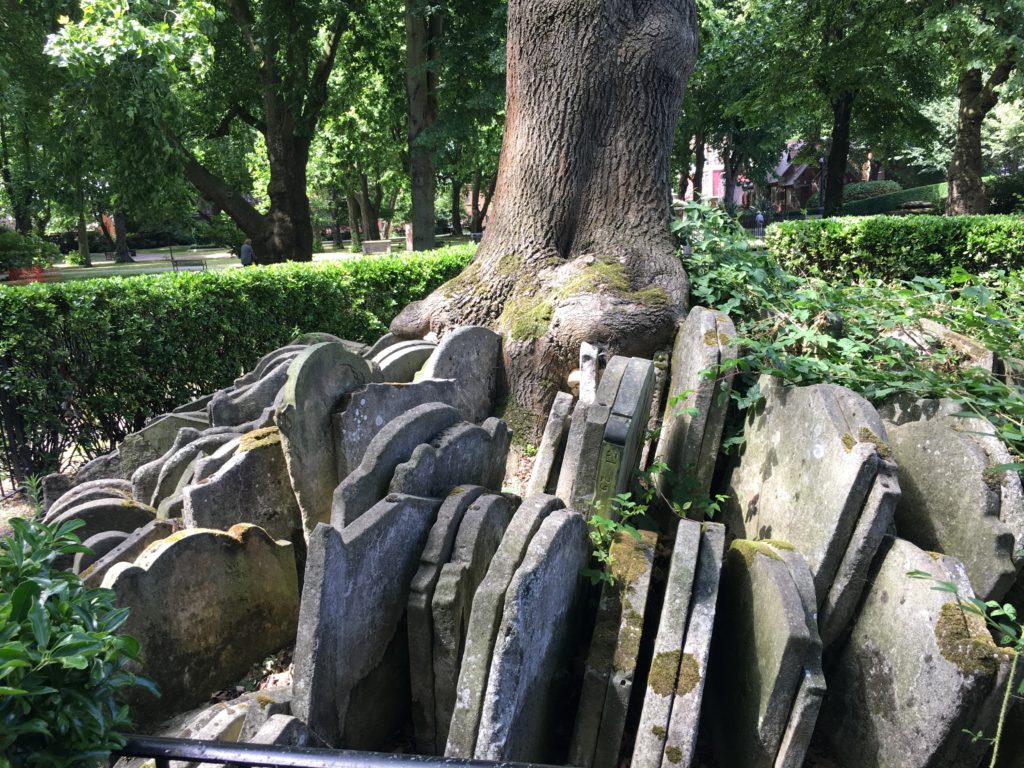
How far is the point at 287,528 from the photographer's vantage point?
4121 mm

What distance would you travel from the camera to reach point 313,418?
12.3ft

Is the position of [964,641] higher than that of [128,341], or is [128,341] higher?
[128,341]

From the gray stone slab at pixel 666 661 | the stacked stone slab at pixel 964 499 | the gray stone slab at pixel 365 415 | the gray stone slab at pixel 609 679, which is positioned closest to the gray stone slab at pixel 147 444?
the gray stone slab at pixel 365 415

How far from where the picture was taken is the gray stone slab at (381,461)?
9.93 feet

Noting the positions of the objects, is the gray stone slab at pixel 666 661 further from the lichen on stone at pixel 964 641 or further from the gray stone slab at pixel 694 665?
the lichen on stone at pixel 964 641

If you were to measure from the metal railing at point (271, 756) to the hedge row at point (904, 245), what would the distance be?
11416 mm

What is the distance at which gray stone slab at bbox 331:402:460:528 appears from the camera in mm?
3025

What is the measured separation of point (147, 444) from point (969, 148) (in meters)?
18.8

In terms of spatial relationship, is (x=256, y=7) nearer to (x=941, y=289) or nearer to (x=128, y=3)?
(x=128, y=3)

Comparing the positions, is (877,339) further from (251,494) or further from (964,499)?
(251,494)

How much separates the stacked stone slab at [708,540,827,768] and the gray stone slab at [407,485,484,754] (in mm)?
1279

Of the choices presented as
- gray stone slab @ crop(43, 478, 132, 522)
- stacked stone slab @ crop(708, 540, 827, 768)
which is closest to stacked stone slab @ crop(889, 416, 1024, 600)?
stacked stone slab @ crop(708, 540, 827, 768)

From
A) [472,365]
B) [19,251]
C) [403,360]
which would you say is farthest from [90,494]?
[19,251]

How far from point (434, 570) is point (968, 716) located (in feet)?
6.48
